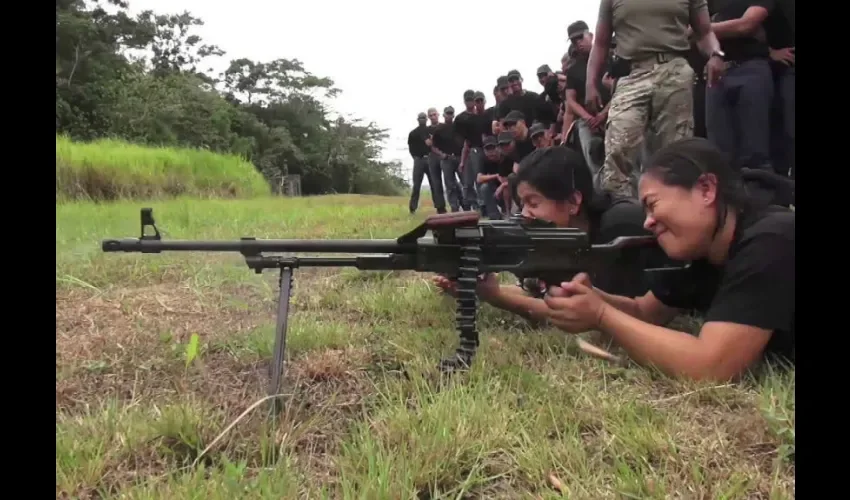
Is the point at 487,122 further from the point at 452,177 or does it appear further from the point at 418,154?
the point at 418,154

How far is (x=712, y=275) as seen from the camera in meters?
2.33

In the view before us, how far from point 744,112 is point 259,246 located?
2.70 metres

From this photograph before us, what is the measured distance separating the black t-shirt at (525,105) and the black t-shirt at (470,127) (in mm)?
1714

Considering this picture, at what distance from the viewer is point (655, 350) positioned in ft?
7.23

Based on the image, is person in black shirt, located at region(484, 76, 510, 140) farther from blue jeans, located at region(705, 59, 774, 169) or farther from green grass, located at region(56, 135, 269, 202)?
green grass, located at region(56, 135, 269, 202)

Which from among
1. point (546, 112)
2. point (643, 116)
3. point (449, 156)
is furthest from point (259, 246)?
point (449, 156)

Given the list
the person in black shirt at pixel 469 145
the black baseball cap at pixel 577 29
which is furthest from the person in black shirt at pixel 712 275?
the person in black shirt at pixel 469 145

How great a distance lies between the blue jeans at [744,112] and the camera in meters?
3.53

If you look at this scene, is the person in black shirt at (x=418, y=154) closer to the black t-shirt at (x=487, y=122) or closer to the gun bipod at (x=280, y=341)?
the black t-shirt at (x=487, y=122)

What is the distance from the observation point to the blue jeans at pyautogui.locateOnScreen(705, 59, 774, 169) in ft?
11.6

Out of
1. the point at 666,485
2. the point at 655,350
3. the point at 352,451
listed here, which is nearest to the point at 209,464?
the point at 352,451

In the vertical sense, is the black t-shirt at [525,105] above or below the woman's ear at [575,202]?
above

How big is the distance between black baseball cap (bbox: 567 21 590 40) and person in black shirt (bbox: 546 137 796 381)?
3.92 meters
